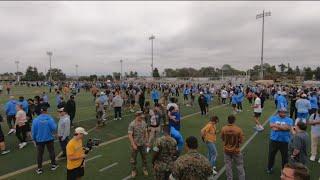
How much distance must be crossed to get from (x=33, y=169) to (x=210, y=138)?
202 inches

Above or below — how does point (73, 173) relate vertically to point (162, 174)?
below

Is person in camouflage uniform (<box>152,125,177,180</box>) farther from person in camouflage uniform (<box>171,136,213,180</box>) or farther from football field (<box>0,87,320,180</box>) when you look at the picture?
football field (<box>0,87,320,180</box>)

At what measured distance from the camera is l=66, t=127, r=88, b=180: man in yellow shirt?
21.3ft

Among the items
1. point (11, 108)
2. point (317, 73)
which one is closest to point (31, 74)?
point (317, 73)

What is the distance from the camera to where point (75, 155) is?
652 centimetres

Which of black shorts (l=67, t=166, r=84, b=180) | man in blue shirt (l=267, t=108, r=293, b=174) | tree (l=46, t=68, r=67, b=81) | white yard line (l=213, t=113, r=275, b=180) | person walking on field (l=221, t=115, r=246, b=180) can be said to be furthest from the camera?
tree (l=46, t=68, r=67, b=81)

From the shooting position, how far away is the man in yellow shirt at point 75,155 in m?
6.48

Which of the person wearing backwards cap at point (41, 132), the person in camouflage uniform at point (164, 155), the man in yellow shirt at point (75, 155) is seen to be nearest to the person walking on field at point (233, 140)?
the person in camouflage uniform at point (164, 155)

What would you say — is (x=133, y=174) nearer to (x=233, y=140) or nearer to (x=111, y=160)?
(x=111, y=160)

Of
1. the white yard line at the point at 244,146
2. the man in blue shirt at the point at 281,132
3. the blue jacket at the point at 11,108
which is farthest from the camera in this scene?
the blue jacket at the point at 11,108

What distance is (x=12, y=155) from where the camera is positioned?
10773 millimetres

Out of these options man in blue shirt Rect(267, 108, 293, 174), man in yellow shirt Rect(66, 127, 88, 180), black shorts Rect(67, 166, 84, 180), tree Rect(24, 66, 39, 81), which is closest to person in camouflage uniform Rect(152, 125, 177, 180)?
man in yellow shirt Rect(66, 127, 88, 180)

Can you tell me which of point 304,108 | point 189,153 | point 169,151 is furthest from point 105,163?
point 304,108

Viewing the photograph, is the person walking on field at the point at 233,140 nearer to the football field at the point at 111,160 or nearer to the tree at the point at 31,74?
the football field at the point at 111,160
